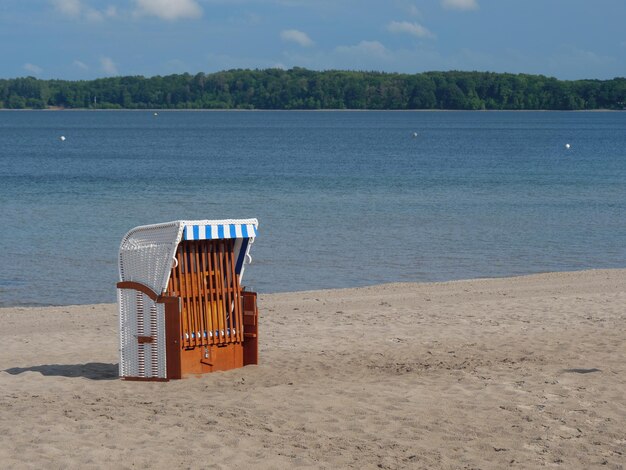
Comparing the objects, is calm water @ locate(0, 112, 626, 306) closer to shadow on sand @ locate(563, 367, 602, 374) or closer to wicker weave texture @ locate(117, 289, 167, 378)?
wicker weave texture @ locate(117, 289, 167, 378)

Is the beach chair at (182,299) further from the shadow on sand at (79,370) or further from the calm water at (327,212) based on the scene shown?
the calm water at (327,212)

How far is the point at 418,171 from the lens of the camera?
5741 cm

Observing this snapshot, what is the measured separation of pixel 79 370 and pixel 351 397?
3.24m

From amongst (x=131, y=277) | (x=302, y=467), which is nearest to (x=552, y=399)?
(x=302, y=467)

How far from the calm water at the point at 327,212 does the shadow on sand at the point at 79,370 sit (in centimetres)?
711

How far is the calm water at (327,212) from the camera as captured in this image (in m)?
21.4

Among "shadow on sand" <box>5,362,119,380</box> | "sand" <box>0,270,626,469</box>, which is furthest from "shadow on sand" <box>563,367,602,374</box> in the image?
"shadow on sand" <box>5,362,119,380</box>

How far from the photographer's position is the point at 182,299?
32.2 ft

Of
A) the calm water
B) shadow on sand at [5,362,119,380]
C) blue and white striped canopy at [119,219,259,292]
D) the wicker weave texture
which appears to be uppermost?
blue and white striped canopy at [119,219,259,292]

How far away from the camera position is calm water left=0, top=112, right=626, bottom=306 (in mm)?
21438

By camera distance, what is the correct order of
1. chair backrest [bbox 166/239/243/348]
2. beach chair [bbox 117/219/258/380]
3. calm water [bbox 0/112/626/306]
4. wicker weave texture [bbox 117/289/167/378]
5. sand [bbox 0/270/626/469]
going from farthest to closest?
calm water [bbox 0/112/626/306] < chair backrest [bbox 166/239/243/348] < wicker weave texture [bbox 117/289/167/378] < beach chair [bbox 117/219/258/380] < sand [bbox 0/270/626/469]

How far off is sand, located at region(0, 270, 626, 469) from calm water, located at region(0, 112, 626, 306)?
638 centimetres

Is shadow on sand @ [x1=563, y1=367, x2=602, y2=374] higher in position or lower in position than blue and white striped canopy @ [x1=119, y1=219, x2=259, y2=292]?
lower

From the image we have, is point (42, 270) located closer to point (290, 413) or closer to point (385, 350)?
point (385, 350)
